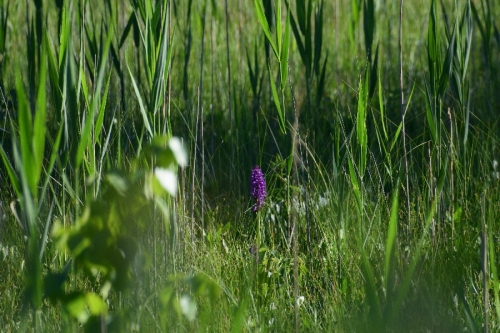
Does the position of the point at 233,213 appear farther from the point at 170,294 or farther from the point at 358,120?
the point at 170,294

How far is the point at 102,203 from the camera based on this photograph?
2.71 ft

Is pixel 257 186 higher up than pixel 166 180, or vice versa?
pixel 166 180

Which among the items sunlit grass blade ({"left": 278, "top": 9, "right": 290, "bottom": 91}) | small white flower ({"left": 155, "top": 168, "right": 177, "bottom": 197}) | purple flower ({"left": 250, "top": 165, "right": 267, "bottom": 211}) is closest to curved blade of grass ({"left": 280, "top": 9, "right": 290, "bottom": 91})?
sunlit grass blade ({"left": 278, "top": 9, "right": 290, "bottom": 91})

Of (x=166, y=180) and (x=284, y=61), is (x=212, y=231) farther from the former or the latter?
(x=166, y=180)

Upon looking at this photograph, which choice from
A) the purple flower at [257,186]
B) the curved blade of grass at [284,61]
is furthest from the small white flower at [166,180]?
the purple flower at [257,186]

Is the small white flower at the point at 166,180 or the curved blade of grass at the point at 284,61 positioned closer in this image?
the small white flower at the point at 166,180

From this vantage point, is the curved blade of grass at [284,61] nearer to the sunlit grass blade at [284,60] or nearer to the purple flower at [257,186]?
the sunlit grass blade at [284,60]

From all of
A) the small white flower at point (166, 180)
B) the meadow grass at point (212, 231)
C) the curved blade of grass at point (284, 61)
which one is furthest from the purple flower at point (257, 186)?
the small white flower at point (166, 180)

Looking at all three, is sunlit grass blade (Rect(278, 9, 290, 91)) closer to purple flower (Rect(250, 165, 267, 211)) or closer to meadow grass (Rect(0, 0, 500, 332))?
meadow grass (Rect(0, 0, 500, 332))

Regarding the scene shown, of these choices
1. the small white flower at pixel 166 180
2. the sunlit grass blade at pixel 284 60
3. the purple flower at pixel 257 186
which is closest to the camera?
the small white flower at pixel 166 180

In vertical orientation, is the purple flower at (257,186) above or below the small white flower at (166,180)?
below

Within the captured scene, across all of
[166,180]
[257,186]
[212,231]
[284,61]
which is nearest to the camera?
[166,180]

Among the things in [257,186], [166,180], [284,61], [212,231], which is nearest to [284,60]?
[284,61]

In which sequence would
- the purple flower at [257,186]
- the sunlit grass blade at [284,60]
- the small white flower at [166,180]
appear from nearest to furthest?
1. the small white flower at [166,180]
2. the sunlit grass blade at [284,60]
3. the purple flower at [257,186]
